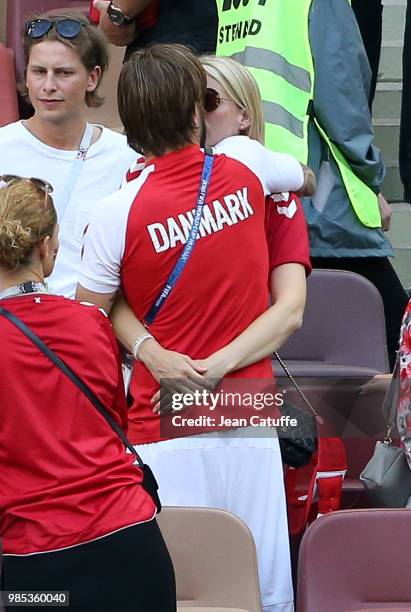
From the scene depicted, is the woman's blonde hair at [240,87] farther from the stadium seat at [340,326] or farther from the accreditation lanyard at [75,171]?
the stadium seat at [340,326]

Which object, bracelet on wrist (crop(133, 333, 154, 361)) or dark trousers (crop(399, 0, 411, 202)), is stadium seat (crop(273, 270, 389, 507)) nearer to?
dark trousers (crop(399, 0, 411, 202))

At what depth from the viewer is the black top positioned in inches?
191

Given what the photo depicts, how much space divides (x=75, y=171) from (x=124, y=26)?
40.9 inches

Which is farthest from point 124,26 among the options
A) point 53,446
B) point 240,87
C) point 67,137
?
point 53,446

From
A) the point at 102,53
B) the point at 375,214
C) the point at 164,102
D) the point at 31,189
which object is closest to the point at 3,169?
the point at 102,53

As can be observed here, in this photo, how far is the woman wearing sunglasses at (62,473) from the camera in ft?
8.74

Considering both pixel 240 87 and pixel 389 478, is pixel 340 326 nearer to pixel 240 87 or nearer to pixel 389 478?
pixel 389 478

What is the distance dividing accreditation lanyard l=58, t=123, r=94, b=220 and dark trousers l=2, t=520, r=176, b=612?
1424mm

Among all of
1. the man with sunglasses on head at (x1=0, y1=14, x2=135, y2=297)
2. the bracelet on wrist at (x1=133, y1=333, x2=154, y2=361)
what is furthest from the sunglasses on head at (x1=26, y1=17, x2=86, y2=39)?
the bracelet on wrist at (x1=133, y1=333, x2=154, y2=361)

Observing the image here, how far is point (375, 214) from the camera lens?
4734mm

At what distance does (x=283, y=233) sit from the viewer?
356 cm

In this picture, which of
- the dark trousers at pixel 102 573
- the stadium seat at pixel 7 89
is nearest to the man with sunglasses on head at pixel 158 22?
the stadium seat at pixel 7 89

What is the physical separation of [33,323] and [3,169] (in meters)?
1.31

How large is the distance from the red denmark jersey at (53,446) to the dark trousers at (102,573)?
0.02m
